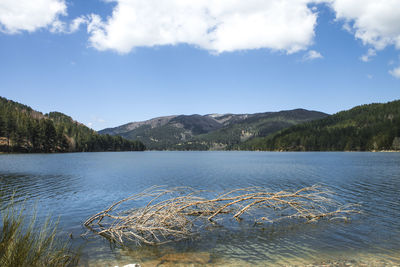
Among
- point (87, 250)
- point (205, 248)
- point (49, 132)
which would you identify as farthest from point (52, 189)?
point (49, 132)

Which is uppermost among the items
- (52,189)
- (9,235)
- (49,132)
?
(49,132)

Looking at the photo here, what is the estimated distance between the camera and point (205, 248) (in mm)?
12602

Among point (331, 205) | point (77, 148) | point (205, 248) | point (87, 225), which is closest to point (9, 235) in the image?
point (205, 248)

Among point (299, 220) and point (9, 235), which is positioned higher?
point (9, 235)

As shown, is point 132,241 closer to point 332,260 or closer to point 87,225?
point 87,225

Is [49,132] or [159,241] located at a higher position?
[49,132]

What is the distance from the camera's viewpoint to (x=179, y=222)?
14.6 meters

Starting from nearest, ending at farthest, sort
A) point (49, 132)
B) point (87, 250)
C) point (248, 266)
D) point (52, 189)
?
point (248, 266) < point (87, 250) < point (52, 189) < point (49, 132)

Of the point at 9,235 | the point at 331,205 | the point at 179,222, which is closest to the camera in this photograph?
the point at 9,235

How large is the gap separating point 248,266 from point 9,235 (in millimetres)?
8516

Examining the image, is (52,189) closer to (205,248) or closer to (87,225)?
(87,225)

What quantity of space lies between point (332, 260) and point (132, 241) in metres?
9.55

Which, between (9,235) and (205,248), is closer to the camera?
(9,235)

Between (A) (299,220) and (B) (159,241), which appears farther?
(A) (299,220)
